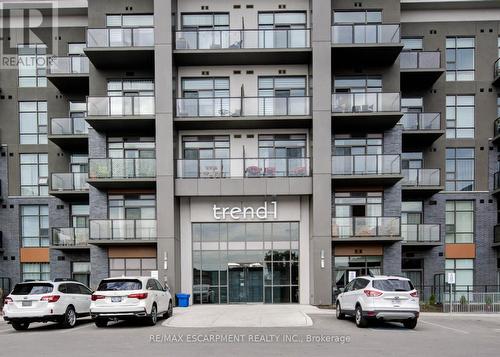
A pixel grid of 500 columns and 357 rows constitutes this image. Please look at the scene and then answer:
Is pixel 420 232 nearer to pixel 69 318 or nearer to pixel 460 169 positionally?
pixel 460 169

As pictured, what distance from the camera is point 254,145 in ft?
84.0

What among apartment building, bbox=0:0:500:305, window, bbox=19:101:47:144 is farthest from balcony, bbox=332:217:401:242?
window, bbox=19:101:47:144

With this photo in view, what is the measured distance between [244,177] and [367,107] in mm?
7570

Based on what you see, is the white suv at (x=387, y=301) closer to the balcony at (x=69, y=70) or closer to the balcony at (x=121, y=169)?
the balcony at (x=121, y=169)

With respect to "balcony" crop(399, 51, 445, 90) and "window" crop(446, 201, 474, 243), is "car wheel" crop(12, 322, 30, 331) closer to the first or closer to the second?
"balcony" crop(399, 51, 445, 90)

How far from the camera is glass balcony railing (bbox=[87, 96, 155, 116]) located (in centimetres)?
2414

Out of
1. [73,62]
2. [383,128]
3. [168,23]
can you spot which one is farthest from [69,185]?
[383,128]

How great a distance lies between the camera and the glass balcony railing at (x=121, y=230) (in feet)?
78.6

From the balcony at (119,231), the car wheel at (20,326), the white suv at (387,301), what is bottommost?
the car wheel at (20,326)

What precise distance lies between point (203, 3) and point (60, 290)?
17.7 metres

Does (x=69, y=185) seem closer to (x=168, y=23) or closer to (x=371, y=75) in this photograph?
(x=168, y=23)

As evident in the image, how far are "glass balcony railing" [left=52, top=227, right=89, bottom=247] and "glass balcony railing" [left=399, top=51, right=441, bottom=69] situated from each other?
68.2 ft

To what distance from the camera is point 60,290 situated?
51.8ft

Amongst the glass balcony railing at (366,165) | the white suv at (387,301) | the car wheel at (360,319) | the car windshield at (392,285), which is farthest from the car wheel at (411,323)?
the glass balcony railing at (366,165)
